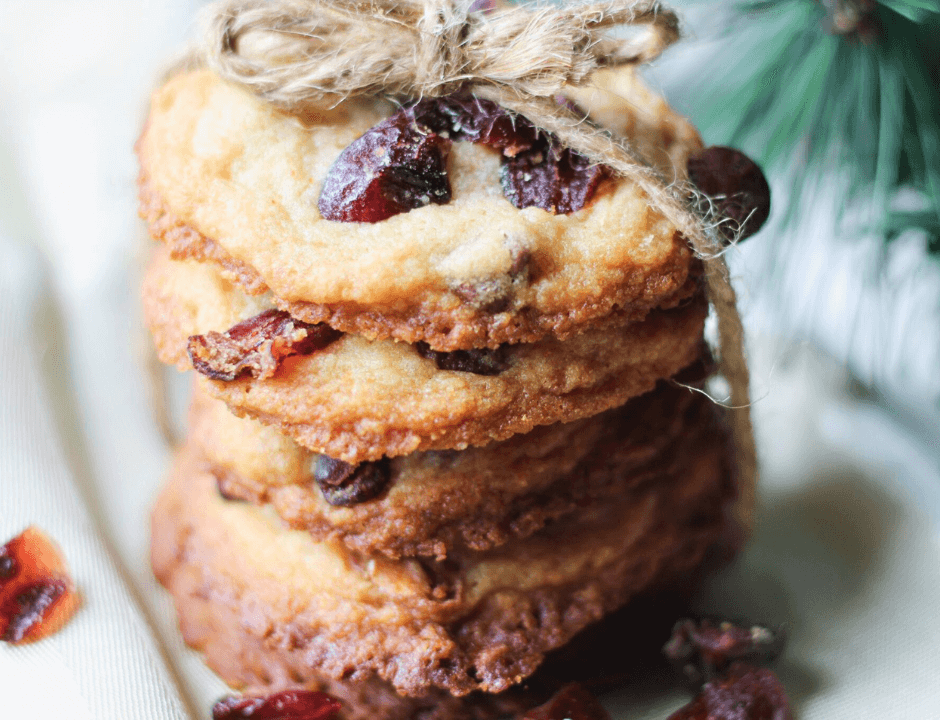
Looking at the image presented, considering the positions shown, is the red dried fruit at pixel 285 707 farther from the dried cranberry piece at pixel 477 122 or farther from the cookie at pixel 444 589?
the dried cranberry piece at pixel 477 122

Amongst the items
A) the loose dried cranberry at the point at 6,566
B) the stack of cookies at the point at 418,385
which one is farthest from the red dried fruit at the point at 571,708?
the loose dried cranberry at the point at 6,566

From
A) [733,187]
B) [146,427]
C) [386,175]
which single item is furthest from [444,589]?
[146,427]

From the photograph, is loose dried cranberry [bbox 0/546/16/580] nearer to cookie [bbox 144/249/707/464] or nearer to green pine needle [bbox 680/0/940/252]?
cookie [bbox 144/249/707/464]

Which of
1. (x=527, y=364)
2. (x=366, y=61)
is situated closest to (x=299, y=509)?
(x=527, y=364)

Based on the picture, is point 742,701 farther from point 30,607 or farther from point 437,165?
point 30,607

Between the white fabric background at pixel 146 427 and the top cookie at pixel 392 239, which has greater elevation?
the top cookie at pixel 392 239

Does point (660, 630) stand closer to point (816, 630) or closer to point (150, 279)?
point (816, 630)
